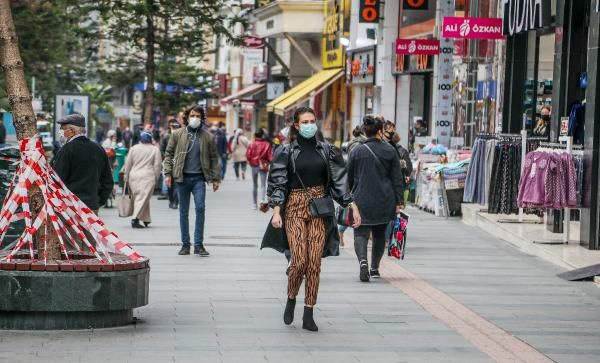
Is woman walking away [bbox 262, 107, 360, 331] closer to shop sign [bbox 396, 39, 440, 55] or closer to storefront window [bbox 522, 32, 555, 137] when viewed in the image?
storefront window [bbox 522, 32, 555, 137]

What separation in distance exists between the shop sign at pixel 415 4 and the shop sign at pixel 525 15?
9.74 m

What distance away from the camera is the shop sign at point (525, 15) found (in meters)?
19.5

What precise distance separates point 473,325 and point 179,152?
6.36 m

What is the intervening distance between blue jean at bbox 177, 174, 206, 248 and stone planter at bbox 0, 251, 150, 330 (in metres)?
6.16

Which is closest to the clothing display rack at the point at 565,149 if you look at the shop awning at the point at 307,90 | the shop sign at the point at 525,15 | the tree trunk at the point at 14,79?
the shop sign at the point at 525,15

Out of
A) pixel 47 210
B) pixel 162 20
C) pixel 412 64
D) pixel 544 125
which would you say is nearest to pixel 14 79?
pixel 47 210

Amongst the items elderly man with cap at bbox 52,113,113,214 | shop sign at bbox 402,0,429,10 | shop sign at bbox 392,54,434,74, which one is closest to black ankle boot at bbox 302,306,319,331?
elderly man with cap at bbox 52,113,113,214

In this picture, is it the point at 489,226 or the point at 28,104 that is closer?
the point at 28,104

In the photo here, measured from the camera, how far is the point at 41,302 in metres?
9.70

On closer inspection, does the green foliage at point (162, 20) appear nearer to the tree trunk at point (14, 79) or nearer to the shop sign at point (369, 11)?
the shop sign at point (369, 11)

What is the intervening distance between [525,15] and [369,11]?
1569 centimetres

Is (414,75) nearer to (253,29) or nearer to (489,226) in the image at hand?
(489,226)

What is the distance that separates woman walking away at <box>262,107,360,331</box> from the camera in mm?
10312

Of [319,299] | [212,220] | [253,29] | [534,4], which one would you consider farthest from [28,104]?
[253,29]
